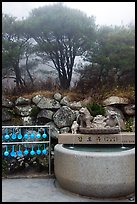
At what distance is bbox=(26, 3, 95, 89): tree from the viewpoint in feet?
15.0

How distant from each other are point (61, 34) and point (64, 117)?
153cm

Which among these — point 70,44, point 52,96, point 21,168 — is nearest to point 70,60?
point 70,44

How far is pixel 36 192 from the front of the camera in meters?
3.27

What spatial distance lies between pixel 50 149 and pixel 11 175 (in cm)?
71

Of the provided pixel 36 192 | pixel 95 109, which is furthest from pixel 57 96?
pixel 36 192

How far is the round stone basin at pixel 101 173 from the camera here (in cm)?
290

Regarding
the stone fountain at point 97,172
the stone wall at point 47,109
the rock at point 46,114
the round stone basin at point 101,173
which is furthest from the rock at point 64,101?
the round stone basin at point 101,173

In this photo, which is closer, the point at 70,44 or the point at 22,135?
the point at 22,135

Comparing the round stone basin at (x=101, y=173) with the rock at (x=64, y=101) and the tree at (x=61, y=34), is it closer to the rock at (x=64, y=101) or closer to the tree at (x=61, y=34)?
the rock at (x=64, y=101)

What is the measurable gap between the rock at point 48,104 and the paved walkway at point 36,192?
114 centimetres

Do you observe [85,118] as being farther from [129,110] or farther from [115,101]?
[129,110]

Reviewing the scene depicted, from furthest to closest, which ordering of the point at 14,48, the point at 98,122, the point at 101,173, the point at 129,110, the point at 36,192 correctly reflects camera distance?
1. the point at 14,48
2. the point at 129,110
3. the point at 98,122
4. the point at 36,192
5. the point at 101,173

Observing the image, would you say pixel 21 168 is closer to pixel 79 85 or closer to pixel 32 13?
pixel 79 85

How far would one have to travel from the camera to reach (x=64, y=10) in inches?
181
